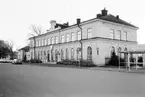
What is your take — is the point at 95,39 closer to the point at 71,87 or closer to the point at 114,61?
the point at 114,61

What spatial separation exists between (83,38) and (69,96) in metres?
30.4

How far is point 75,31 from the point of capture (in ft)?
129

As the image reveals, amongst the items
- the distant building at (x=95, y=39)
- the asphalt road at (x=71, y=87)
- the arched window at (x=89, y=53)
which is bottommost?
the asphalt road at (x=71, y=87)

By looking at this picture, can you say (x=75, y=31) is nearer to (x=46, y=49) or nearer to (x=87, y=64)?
(x=87, y=64)

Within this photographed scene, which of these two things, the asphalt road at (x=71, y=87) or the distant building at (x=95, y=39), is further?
the distant building at (x=95, y=39)

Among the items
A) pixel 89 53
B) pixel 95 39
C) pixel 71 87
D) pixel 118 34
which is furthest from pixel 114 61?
pixel 71 87

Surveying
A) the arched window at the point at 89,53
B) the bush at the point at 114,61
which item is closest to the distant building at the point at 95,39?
the arched window at the point at 89,53

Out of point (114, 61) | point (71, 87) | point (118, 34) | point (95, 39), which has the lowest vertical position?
point (71, 87)

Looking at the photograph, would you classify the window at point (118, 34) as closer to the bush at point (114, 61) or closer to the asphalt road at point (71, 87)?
the bush at point (114, 61)

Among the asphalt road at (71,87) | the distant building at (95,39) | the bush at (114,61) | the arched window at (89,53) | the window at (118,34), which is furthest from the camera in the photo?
the window at (118,34)

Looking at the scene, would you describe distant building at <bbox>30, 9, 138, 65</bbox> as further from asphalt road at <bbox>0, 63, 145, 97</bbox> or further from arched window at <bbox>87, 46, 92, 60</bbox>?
asphalt road at <bbox>0, 63, 145, 97</bbox>

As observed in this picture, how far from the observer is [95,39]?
33062 millimetres

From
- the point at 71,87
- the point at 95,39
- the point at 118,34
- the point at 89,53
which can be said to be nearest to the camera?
the point at 71,87

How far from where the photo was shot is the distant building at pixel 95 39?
108ft
